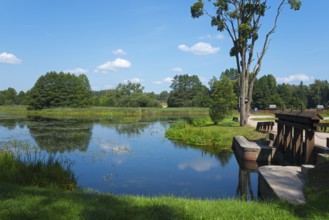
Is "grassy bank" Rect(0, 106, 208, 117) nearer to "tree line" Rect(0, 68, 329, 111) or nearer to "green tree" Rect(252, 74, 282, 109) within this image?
"tree line" Rect(0, 68, 329, 111)

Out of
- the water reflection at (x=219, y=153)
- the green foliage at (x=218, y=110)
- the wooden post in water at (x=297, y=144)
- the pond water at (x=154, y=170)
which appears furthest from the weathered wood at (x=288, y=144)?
the green foliage at (x=218, y=110)

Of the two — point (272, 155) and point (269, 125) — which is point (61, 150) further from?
point (269, 125)

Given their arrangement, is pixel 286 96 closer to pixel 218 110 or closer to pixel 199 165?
pixel 218 110

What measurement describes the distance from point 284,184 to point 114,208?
14.2ft

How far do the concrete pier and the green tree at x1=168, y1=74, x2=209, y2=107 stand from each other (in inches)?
3148

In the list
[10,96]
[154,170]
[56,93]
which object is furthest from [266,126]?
[10,96]

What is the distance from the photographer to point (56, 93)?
74688 mm

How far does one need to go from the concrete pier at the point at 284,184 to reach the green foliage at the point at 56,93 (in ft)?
230

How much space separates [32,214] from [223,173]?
972 centimetres

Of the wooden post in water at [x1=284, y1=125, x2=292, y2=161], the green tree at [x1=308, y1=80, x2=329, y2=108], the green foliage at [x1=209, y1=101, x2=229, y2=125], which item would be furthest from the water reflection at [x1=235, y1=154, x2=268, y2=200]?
the green tree at [x1=308, y1=80, x2=329, y2=108]

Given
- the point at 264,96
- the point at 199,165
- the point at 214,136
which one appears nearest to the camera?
the point at 199,165

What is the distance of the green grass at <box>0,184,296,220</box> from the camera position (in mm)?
4984

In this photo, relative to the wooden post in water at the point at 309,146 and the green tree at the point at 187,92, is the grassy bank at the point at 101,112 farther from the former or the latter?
the wooden post in water at the point at 309,146

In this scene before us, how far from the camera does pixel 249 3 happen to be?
24281 mm
